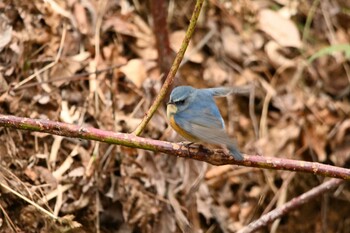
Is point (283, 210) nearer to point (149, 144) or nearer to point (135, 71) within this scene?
point (149, 144)

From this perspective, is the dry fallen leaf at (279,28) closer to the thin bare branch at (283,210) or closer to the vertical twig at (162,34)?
the vertical twig at (162,34)

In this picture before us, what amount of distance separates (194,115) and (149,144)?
0.56 m

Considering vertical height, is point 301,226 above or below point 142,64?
below

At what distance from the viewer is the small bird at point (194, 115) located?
10.3ft

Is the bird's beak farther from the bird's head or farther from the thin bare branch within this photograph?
the thin bare branch

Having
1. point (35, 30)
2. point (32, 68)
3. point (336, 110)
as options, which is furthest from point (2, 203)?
point (336, 110)

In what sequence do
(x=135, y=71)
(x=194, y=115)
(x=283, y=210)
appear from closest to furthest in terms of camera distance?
(x=194, y=115)
(x=283, y=210)
(x=135, y=71)

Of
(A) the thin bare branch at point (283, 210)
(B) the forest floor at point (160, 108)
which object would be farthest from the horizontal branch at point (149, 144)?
(A) the thin bare branch at point (283, 210)

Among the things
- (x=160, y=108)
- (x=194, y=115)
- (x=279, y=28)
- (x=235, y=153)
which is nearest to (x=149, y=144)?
(x=235, y=153)

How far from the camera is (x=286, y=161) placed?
2.97 m

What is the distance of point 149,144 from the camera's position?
111 inches

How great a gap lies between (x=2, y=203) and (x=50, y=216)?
300 millimetres

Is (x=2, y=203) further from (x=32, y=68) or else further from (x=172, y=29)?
(x=172, y=29)

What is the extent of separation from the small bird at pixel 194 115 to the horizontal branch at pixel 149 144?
0.12 meters
